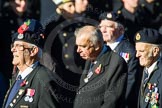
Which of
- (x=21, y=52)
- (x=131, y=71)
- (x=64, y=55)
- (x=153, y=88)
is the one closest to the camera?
(x=21, y=52)

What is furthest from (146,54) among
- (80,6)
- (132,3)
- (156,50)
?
(132,3)

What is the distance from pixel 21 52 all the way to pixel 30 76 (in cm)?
27

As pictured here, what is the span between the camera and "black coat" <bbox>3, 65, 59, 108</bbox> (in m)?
6.05

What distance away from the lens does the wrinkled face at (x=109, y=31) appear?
7.82 metres

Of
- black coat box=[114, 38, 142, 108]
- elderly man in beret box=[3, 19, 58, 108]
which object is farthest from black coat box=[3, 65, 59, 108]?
black coat box=[114, 38, 142, 108]

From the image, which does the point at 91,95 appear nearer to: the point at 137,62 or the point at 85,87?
the point at 85,87

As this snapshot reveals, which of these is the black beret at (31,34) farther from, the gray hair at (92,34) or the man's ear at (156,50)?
the man's ear at (156,50)

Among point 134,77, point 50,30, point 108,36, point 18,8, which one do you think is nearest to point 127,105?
point 134,77

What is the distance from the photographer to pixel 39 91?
20.1ft

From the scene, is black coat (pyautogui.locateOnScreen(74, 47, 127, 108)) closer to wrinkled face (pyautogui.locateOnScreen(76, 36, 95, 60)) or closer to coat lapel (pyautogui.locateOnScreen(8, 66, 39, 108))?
wrinkled face (pyautogui.locateOnScreen(76, 36, 95, 60))

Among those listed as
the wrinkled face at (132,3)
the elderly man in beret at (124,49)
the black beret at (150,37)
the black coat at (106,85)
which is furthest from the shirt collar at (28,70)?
the wrinkled face at (132,3)

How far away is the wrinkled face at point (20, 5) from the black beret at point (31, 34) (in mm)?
2447

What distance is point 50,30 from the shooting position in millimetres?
8547

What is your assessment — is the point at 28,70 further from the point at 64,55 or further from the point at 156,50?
the point at 64,55
